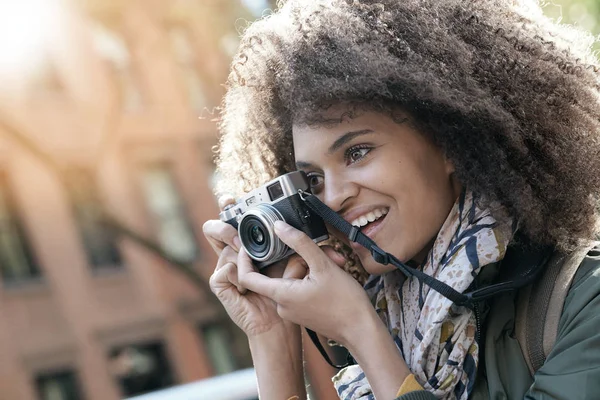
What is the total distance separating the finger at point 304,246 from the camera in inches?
93.8

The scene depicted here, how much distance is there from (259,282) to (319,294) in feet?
0.76

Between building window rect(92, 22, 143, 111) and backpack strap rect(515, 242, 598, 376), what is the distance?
1251cm

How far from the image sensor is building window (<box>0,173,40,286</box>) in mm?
12750

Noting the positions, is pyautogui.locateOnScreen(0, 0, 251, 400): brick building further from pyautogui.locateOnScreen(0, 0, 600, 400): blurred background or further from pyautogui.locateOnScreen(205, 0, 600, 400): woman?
pyautogui.locateOnScreen(205, 0, 600, 400): woman

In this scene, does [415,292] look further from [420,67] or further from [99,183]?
[99,183]

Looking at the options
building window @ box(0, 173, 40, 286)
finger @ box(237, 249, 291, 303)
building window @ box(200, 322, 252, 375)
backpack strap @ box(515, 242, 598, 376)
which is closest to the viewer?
backpack strap @ box(515, 242, 598, 376)

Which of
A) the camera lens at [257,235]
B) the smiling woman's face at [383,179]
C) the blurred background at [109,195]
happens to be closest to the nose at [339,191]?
the smiling woman's face at [383,179]

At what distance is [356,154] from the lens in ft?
7.95

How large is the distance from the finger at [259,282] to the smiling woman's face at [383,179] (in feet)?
0.85

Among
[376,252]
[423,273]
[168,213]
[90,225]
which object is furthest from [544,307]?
[168,213]

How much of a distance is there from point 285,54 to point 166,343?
12.4m

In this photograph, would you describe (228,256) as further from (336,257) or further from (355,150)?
(355,150)

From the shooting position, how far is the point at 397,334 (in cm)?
258

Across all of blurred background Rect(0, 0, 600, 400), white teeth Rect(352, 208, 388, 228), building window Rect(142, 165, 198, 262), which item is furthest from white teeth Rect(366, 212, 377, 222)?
building window Rect(142, 165, 198, 262)
